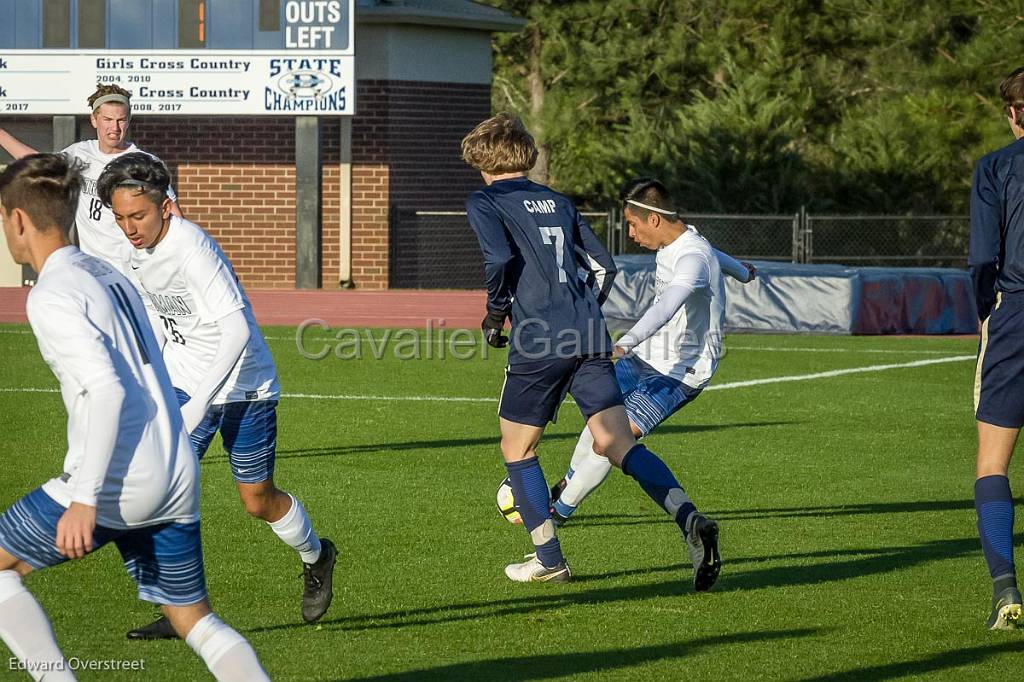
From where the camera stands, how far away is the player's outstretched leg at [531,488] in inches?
267

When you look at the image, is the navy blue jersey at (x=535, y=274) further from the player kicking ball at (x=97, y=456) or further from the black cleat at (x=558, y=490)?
the player kicking ball at (x=97, y=456)

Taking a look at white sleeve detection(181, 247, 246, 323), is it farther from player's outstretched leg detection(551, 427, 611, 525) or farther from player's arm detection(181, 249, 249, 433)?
player's outstretched leg detection(551, 427, 611, 525)

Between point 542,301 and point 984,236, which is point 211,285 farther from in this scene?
point 984,236

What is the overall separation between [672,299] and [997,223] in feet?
5.34

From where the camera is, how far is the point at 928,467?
10.7m

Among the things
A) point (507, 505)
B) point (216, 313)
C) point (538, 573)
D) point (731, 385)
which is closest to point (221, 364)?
point (216, 313)

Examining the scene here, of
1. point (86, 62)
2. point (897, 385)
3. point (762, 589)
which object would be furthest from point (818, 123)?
point (762, 589)

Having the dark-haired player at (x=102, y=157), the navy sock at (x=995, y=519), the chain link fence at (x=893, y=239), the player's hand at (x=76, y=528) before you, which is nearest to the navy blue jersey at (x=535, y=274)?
the navy sock at (x=995, y=519)

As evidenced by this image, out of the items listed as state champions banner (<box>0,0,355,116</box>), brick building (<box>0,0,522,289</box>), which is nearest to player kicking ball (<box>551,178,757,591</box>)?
state champions banner (<box>0,0,355,116</box>)

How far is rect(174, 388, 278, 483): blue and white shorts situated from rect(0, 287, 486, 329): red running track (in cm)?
1594

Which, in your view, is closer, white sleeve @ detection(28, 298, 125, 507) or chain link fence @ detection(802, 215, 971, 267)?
white sleeve @ detection(28, 298, 125, 507)

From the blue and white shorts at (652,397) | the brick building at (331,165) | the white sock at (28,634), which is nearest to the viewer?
the white sock at (28,634)

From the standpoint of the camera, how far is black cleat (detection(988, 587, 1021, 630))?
6.05 meters

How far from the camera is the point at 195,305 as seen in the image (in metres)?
5.88
